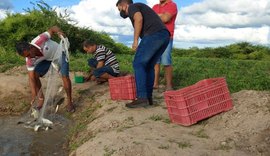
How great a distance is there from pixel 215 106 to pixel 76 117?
9.75 ft

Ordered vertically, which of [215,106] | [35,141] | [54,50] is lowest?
[35,141]

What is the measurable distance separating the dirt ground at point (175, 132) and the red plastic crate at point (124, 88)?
297mm

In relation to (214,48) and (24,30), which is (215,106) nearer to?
(24,30)

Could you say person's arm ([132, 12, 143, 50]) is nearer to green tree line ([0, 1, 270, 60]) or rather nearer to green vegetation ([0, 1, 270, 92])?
green vegetation ([0, 1, 270, 92])

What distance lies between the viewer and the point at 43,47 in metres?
7.34

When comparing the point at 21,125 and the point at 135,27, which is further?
the point at 21,125

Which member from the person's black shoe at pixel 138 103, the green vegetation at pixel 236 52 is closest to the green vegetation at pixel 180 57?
the green vegetation at pixel 236 52

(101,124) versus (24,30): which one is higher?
(24,30)

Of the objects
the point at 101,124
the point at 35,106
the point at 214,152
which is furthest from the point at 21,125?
the point at 214,152

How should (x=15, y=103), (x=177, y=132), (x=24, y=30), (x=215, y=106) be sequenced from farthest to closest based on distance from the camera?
(x=24, y=30) → (x=15, y=103) → (x=215, y=106) → (x=177, y=132)

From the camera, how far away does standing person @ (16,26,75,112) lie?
716 cm

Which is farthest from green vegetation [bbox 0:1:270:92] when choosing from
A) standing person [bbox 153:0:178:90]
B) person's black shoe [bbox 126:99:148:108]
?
person's black shoe [bbox 126:99:148:108]

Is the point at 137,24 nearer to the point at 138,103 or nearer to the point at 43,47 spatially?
the point at 138,103

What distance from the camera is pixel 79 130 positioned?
6660 millimetres
